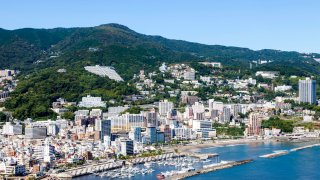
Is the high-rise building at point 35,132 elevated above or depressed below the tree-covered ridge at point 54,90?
below

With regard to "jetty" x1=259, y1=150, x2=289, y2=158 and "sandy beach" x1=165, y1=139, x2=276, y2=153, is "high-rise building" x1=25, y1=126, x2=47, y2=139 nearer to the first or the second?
"sandy beach" x1=165, y1=139, x2=276, y2=153

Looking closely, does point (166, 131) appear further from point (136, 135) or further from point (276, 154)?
point (276, 154)

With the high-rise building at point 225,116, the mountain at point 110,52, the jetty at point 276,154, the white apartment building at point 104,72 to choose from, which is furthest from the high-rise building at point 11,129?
the mountain at point 110,52

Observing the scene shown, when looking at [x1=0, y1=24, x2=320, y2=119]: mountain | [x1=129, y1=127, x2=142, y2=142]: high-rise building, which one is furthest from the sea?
[x1=0, y1=24, x2=320, y2=119]: mountain

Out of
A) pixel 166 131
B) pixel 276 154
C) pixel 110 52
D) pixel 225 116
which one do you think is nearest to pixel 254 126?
pixel 225 116

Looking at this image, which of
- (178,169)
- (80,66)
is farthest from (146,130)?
(80,66)

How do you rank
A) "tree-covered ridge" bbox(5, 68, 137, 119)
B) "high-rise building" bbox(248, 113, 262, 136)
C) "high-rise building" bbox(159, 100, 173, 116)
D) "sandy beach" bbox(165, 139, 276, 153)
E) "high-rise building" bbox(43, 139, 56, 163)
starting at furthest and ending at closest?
"high-rise building" bbox(159, 100, 173, 116), "tree-covered ridge" bbox(5, 68, 137, 119), "high-rise building" bbox(248, 113, 262, 136), "sandy beach" bbox(165, 139, 276, 153), "high-rise building" bbox(43, 139, 56, 163)

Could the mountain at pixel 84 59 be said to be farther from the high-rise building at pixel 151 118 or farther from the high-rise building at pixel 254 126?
the high-rise building at pixel 254 126

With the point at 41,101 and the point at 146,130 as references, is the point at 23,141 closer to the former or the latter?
the point at 146,130
